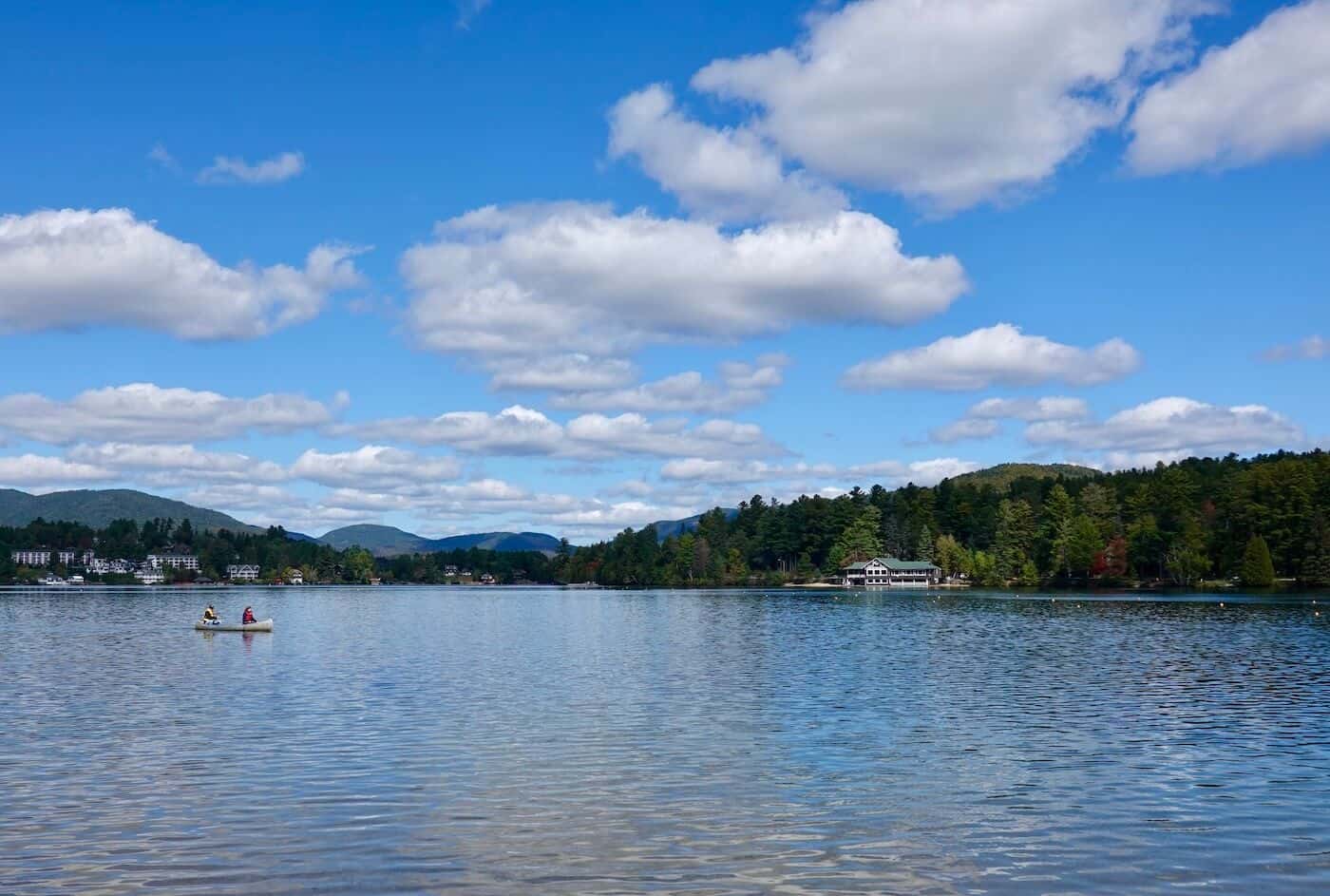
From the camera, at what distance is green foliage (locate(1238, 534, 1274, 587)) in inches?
6560

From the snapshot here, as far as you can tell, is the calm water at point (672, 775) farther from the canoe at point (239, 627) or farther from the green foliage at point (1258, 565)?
the green foliage at point (1258, 565)

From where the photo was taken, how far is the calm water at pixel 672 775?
61.8ft

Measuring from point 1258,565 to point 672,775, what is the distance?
165271mm

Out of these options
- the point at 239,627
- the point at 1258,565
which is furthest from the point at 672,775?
the point at 1258,565

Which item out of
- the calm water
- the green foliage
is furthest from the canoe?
the green foliage

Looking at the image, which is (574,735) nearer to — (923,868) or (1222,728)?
(923,868)

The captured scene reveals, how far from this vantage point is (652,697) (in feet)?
140

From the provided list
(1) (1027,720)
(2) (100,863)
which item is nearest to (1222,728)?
(1) (1027,720)

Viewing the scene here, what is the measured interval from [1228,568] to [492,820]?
602ft

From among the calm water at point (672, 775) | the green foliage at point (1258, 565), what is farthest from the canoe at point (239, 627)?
the green foliage at point (1258, 565)

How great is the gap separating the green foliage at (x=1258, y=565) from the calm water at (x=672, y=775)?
122 metres

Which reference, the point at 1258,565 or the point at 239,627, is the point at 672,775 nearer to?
the point at 239,627

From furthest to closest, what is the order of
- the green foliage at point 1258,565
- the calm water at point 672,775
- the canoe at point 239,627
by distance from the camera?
the green foliage at point 1258,565 → the canoe at point 239,627 → the calm water at point 672,775

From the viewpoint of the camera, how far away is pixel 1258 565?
166750 millimetres
